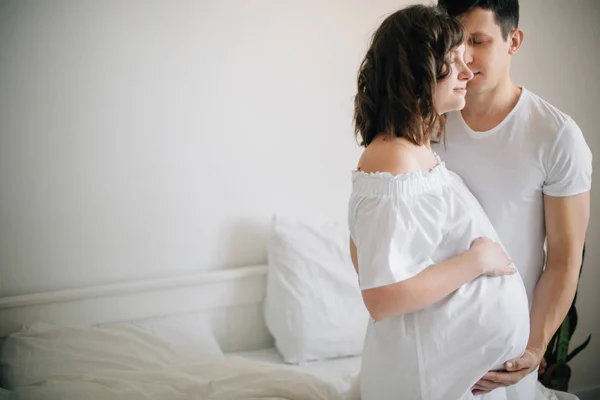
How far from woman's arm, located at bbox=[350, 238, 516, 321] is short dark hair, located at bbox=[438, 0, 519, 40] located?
0.62m

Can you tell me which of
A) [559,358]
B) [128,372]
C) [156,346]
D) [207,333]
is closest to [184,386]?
[128,372]

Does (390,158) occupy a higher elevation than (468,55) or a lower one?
lower

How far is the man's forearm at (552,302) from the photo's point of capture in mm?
1362

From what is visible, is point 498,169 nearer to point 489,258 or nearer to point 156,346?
point 489,258

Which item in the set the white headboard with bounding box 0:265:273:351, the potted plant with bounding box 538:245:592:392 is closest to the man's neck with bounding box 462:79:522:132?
the white headboard with bounding box 0:265:273:351

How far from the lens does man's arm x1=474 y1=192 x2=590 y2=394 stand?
136 cm

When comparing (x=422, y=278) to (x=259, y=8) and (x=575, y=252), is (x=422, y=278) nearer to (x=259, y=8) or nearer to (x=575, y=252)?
(x=575, y=252)

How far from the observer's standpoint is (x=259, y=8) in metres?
2.06

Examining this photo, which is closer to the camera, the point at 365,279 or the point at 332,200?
the point at 365,279

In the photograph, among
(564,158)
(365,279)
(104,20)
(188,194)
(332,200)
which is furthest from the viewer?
(332,200)

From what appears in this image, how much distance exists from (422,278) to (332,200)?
1.22m

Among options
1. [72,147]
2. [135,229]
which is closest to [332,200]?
[135,229]

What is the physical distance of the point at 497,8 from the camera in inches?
55.7

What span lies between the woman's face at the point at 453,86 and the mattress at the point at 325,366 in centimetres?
96
